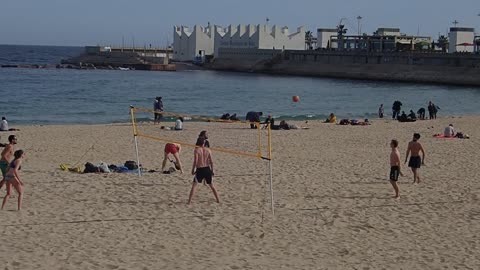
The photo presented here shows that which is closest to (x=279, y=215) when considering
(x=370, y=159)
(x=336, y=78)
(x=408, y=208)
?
(x=408, y=208)

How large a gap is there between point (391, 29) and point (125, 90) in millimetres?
65150

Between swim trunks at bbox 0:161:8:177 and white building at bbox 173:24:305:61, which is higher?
white building at bbox 173:24:305:61

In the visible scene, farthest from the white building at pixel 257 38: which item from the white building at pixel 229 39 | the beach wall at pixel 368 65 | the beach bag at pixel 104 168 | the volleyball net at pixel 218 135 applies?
the beach bag at pixel 104 168

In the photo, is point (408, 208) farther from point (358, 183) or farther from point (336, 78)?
point (336, 78)

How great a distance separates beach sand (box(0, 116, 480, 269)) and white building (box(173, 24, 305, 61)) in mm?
100196

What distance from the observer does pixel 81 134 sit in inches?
900

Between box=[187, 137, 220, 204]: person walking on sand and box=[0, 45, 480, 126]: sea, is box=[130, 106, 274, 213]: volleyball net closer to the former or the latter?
box=[187, 137, 220, 204]: person walking on sand

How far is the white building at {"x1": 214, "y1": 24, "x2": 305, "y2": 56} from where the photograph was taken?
116250 mm

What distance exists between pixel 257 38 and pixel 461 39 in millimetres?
29952

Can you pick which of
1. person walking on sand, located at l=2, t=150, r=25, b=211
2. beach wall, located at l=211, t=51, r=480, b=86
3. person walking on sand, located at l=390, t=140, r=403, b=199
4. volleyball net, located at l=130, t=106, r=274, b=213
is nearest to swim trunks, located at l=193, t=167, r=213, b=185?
person walking on sand, located at l=2, t=150, r=25, b=211

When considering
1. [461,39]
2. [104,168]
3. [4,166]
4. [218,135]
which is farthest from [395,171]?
[461,39]

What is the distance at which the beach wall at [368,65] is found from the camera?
83.1 metres

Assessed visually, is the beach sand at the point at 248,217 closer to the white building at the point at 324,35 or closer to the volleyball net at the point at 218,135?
the volleyball net at the point at 218,135

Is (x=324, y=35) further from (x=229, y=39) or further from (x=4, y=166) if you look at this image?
(x=4, y=166)
